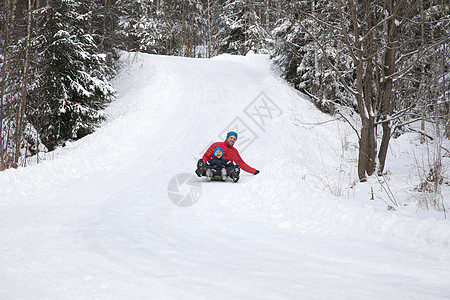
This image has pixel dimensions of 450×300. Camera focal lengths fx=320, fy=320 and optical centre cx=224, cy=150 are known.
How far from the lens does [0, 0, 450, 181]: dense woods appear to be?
21.6 feet

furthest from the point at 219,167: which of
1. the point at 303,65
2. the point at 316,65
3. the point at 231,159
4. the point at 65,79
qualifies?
the point at 303,65

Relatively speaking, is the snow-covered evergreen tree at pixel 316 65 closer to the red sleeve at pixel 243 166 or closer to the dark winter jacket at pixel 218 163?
the red sleeve at pixel 243 166

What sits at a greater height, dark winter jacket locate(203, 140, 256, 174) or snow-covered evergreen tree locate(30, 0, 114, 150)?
snow-covered evergreen tree locate(30, 0, 114, 150)

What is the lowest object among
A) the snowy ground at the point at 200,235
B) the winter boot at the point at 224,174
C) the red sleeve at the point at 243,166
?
the snowy ground at the point at 200,235

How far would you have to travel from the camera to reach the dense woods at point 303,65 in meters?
6.60

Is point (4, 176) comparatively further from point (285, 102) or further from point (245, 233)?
point (285, 102)

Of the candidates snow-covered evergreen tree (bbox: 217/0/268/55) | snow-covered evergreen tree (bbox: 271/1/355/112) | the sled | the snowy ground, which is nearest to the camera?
the snowy ground

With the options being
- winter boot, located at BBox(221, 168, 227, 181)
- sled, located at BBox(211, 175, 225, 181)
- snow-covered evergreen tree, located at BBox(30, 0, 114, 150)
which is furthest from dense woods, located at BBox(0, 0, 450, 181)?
sled, located at BBox(211, 175, 225, 181)

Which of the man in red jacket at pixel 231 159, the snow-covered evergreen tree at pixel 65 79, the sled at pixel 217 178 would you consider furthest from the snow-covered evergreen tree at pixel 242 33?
the sled at pixel 217 178

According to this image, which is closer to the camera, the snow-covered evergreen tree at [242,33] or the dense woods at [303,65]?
the dense woods at [303,65]

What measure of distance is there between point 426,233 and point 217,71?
19.4 meters

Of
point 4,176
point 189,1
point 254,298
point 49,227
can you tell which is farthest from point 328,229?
point 189,1

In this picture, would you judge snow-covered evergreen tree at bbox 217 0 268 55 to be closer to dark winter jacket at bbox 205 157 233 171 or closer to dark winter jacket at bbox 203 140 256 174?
dark winter jacket at bbox 203 140 256 174

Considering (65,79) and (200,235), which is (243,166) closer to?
(200,235)
